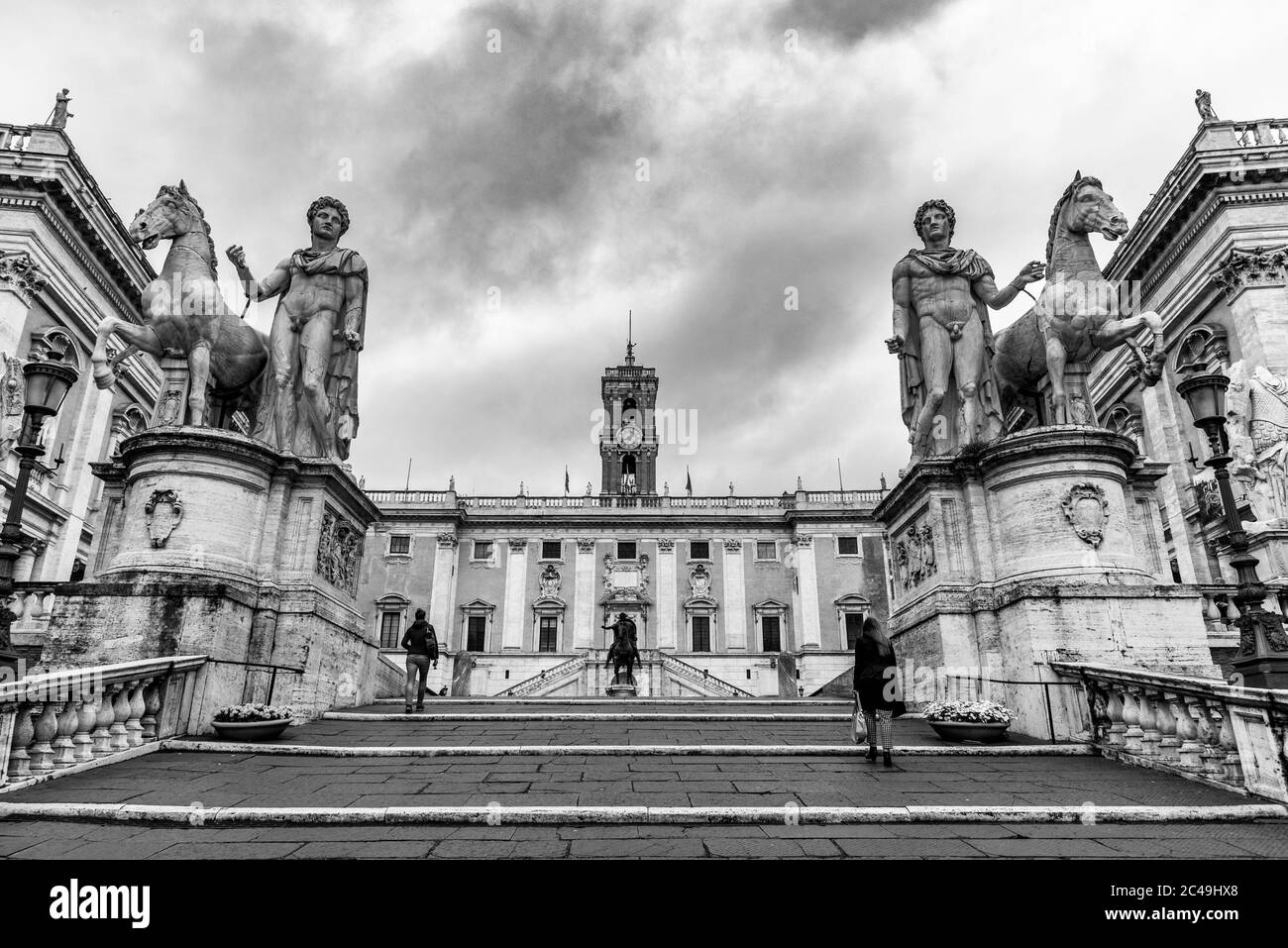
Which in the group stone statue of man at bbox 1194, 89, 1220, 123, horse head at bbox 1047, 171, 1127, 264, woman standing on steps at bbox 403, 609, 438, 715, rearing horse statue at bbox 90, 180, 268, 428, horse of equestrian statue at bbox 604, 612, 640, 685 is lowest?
woman standing on steps at bbox 403, 609, 438, 715

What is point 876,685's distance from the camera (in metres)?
7.30

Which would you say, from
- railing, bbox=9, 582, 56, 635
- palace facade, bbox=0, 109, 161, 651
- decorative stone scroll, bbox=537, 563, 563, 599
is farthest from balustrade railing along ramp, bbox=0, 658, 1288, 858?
decorative stone scroll, bbox=537, 563, 563, 599

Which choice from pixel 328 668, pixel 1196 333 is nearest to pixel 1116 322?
pixel 328 668

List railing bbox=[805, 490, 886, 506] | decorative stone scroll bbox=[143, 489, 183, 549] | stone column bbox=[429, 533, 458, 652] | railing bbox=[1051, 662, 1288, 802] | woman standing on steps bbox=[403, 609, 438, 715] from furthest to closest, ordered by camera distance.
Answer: railing bbox=[805, 490, 886, 506]
stone column bbox=[429, 533, 458, 652]
woman standing on steps bbox=[403, 609, 438, 715]
decorative stone scroll bbox=[143, 489, 183, 549]
railing bbox=[1051, 662, 1288, 802]

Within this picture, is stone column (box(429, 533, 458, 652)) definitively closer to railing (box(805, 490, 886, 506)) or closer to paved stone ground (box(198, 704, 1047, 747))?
railing (box(805, 490, 886, 506))

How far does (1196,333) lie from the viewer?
80.5 ft

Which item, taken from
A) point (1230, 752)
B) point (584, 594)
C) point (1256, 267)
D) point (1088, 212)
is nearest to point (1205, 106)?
point (1256, 267)

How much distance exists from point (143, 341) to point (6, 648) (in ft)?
19.1

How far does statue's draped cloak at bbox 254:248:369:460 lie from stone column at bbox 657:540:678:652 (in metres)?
35.1

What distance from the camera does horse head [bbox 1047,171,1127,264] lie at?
11203mm

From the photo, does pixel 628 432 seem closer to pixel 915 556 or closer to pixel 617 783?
pixel 915 556

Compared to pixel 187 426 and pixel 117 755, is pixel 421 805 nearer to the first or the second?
pixel 117 755

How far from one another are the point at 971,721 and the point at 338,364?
35.6ft
